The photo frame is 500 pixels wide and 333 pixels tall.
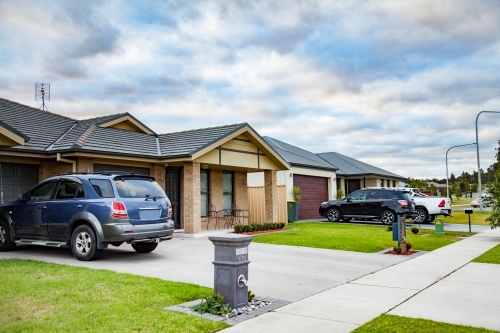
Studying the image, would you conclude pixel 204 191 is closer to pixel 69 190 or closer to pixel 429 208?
pixel 69 190

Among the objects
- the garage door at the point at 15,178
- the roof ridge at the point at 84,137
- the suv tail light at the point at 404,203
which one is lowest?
the suv tail light at the point at 404,203

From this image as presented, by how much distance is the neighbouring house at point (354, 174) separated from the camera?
3322cm

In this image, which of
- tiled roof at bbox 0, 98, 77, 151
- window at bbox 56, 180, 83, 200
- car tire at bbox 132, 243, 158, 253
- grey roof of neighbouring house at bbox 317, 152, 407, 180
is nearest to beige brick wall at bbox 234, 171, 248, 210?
tiled roof at bbox 0, 98, 77, 151

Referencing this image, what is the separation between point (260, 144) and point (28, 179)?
8.65 m

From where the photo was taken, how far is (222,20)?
13062mm

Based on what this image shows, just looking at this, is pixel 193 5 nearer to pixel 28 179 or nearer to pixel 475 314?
pixel 28 179

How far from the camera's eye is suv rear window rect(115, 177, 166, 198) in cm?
1047

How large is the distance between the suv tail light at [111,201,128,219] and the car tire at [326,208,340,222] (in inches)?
630

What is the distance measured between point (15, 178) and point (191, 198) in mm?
5381

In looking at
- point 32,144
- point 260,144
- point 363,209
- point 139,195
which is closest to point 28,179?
point 32,144

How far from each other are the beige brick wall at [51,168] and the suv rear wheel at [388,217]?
1460cm

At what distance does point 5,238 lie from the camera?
11789 millimetres

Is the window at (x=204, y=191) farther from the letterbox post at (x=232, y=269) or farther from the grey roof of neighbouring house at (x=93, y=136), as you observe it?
the letterbox post at (x=232, y=269)

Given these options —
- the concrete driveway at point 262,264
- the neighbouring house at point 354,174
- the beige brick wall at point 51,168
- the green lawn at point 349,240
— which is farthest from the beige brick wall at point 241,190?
the neighbouring house at point 354,174
